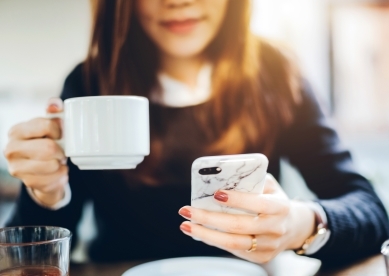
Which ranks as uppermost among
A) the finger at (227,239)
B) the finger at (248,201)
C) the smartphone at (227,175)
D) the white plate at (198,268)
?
the smartphone at (227,175)

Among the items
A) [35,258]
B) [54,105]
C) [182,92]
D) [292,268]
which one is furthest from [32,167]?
[292,268]

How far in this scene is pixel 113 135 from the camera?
70cm

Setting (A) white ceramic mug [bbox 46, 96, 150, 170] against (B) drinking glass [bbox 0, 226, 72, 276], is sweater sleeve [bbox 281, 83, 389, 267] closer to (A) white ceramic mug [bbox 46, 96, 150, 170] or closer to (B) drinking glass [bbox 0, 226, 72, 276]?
(A) white ceramic mug [bbox 46, 96, 150, 170]

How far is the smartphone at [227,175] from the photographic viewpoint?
26.3 inches

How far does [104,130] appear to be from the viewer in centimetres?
70

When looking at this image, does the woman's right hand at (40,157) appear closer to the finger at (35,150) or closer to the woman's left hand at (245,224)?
the finger at (35,150)

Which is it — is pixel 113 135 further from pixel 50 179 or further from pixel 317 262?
pixel 317 262

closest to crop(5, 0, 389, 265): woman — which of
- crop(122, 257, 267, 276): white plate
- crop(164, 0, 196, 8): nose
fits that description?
crop(164, 0, 196, 8): nose

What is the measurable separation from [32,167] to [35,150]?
0.15 ft

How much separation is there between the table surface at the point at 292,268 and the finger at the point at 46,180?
0.64ft

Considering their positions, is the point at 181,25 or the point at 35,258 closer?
the point at 35,258

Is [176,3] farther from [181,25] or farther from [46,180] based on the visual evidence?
[46,180]

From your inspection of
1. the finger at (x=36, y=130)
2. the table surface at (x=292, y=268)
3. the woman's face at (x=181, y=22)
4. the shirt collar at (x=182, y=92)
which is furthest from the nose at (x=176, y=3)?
the table surface at (x=292, y=268)

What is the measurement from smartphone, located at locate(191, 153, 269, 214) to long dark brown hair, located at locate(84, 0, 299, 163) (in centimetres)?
23
